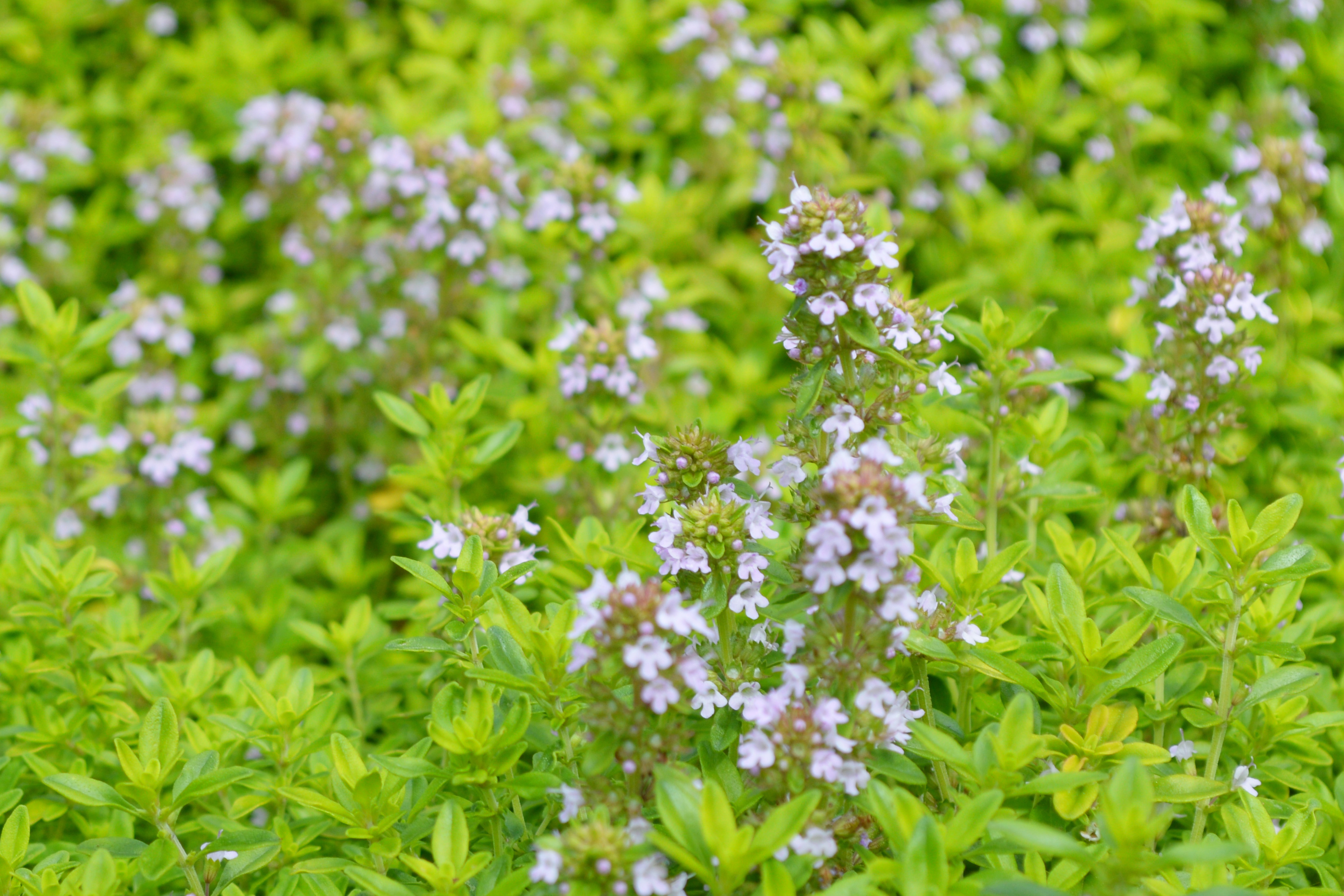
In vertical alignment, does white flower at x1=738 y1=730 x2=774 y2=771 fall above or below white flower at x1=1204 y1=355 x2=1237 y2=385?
below

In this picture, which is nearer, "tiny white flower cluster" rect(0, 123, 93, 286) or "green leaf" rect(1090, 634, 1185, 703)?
"green leaf" rect(1090, 634, 1185, 703)

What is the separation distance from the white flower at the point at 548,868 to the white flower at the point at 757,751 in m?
0.38

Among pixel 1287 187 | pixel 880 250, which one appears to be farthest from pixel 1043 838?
pixel 1287 187

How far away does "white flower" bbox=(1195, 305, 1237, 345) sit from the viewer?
3.09 metres

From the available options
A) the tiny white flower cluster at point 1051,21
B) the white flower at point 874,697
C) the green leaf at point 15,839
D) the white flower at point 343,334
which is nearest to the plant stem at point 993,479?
the white flower at point 874,697

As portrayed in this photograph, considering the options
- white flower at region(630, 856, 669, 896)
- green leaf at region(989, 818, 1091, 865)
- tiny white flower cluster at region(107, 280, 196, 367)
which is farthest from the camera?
tiny white flower cluster at region(107, 280, 196, 367)

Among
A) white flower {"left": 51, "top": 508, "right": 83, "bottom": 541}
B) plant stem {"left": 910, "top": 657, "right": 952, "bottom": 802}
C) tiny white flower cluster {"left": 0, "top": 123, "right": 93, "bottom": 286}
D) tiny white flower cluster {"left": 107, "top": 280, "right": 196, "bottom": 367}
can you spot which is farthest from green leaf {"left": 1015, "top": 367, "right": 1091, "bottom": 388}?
tiny white flower cluster {"left": 0, "top": 123, "right": 93, "bottom": 286}

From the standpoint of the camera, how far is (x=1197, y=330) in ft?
10.2

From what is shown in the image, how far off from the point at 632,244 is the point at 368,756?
312 cm

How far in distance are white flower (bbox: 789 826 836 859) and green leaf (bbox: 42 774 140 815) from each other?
1508 mm

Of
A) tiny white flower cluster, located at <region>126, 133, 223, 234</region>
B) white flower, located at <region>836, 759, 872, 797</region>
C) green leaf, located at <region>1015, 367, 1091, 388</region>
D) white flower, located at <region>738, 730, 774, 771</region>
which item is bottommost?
tiny white flower cluster, located at <region>126, 133, 223, 234</region>

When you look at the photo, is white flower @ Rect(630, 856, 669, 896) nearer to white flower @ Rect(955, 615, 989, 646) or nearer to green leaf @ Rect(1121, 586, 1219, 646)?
white flower @ Rect(955, 615, 989, 646)

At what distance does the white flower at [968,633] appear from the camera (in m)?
2.49

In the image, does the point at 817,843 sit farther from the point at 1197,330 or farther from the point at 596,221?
the point at 596,221
